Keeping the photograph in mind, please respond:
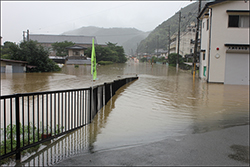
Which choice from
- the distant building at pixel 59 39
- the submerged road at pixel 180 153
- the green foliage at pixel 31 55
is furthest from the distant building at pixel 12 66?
the distant building at pixel 59 39

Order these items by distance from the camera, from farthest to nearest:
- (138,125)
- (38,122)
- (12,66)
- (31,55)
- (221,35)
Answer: (31,55) < (12,66) < (221,35) < (138,125) < (38,122)

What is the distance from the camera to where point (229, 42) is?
20.5 meters

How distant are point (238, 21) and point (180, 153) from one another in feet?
62.7

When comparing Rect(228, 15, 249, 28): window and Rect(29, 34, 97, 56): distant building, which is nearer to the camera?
Rect(228, 15, 249, 28): window

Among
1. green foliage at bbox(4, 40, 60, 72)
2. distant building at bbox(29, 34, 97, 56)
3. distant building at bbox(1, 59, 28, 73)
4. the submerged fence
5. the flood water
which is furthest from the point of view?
distant building at bbox(29, 34, 97, 56)

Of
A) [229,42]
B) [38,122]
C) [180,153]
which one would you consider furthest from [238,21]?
[38,122]

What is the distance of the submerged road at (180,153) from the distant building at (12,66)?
99.4 ft

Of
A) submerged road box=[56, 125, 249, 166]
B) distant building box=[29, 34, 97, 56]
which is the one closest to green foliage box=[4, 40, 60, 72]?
submerged road box=[56, 125, 249, 166]

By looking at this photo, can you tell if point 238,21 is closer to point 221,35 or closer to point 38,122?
point 221,35

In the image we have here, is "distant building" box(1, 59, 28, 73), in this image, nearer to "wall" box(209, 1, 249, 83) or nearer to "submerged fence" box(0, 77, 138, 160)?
"wall" box(209, 1, 249, 83)

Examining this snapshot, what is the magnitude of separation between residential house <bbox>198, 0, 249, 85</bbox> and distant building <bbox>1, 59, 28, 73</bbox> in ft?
82.9

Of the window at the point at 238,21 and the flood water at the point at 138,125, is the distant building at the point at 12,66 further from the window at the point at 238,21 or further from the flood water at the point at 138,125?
the window at the point at 238,21

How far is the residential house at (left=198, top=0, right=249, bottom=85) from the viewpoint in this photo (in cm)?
2017

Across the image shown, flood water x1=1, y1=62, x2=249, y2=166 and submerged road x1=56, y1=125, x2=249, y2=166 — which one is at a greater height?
flood water x1=1, y1=62, x2=249, y2=166
